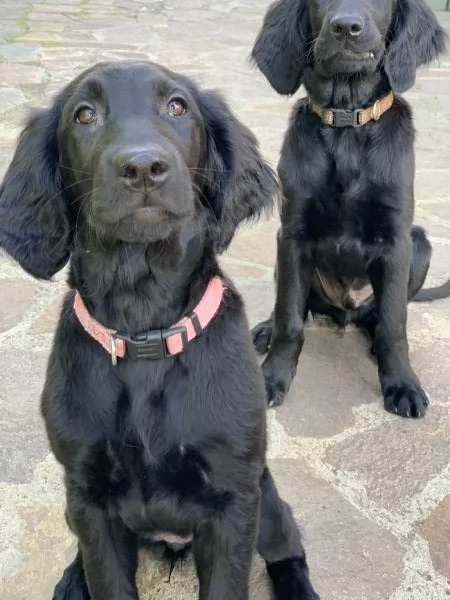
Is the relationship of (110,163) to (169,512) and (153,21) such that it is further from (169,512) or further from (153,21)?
(153,21)

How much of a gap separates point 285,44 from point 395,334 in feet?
3.41

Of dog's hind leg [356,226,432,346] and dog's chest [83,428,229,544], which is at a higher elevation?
dog's chest [83,428,229,544]

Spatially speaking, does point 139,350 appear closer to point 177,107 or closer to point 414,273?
point 177,107

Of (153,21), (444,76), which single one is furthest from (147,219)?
(153,21)

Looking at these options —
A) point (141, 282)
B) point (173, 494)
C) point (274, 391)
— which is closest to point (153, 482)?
point (173, 494)

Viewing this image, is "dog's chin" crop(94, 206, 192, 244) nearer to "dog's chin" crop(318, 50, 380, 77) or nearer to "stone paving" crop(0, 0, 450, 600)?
"stone paving" crop(0, 0, 450, 600)

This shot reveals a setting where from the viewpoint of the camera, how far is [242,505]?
178 centimetres

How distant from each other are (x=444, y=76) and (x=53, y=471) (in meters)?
5.10

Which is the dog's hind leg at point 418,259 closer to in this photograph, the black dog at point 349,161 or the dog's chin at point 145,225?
the black dog at point 349,161

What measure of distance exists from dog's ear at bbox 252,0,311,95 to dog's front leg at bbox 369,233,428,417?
0.67 meters

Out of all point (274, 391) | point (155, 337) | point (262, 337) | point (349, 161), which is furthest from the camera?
point (262, 337)

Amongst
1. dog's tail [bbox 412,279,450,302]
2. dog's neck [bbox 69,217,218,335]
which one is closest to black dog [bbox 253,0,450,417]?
dog's tail [bbox 412,279,450,302]

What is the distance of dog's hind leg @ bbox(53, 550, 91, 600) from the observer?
1.99m

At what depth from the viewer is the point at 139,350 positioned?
1762 mm
